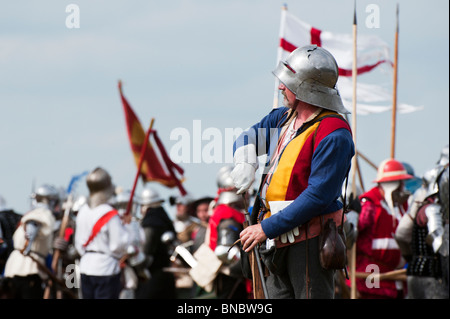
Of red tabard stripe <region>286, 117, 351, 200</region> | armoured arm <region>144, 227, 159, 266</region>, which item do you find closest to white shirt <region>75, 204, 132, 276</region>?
armoured arm <region>144, 227, 159, 266</region>

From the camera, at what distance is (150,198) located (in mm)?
14648

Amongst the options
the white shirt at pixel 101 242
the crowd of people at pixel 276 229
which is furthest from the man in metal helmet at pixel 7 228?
the white shirt at pixel 101 242

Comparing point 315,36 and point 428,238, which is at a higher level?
point 315,36

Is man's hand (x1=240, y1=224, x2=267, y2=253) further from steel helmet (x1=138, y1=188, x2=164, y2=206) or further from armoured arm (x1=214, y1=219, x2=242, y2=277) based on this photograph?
steel helmet (x1=138, y1=188, x2=164, y2=206)

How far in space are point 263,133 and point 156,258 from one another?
322 inches

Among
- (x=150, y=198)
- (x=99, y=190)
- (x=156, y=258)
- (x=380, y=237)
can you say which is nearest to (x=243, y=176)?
(x=99, y=190)

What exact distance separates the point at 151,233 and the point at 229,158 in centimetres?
787

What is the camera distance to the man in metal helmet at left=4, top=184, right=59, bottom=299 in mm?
11062

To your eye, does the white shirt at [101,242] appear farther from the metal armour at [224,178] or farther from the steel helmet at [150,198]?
the steel helmet at [150,198]

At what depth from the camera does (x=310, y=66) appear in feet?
16.4

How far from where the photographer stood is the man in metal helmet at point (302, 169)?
4824 mm

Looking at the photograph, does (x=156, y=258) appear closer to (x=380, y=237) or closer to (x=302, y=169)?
(x=380, y=237)

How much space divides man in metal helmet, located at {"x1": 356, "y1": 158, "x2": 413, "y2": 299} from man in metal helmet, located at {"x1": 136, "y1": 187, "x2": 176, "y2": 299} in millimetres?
3237
